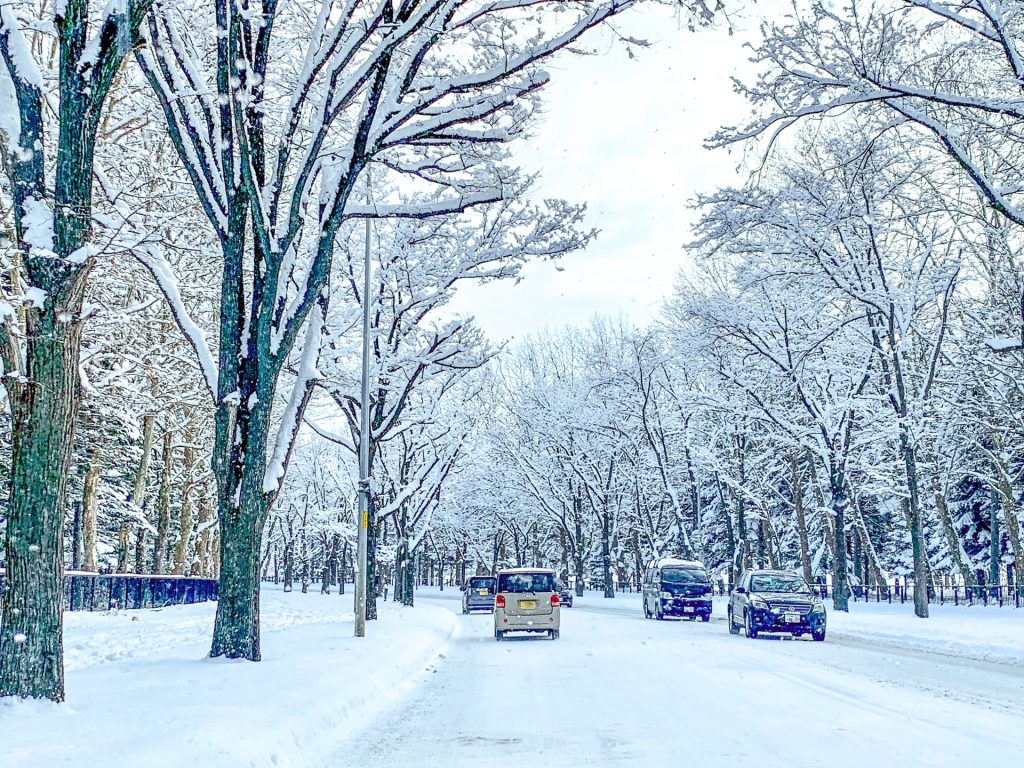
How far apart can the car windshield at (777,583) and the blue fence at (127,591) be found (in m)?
18.1

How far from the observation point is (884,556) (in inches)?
2360

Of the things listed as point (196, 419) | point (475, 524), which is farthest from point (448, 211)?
point (475, 524)

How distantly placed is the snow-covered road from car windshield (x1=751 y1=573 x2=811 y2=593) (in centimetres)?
577

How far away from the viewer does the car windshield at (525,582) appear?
2528cm

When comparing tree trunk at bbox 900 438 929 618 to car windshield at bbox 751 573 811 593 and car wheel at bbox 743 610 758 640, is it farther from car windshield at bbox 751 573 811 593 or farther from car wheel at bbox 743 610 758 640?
car wheel at bbox 743 610 758 640

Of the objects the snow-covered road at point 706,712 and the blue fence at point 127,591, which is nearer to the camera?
the snow-covered road at point 706,712

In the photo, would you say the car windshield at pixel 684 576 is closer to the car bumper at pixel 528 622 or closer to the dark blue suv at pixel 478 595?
the car bumper at pixel 528 622

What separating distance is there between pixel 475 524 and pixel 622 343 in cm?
3151

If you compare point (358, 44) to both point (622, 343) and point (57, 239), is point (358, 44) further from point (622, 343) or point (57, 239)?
point (622, 343)

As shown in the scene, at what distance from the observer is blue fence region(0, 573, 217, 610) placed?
2783 cm

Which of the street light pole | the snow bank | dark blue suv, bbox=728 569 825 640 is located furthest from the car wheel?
the street light pole

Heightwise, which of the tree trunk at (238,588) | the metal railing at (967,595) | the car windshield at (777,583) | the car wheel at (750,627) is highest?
the tree trunk at (238,588)

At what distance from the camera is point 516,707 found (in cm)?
1143

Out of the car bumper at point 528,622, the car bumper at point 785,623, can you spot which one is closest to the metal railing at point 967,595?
the car bumper at point 785,623
